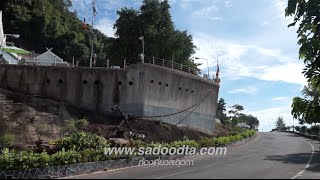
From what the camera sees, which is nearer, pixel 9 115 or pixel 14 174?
pixel 14 174

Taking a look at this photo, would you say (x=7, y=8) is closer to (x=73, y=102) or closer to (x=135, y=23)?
(x=135, y=23)

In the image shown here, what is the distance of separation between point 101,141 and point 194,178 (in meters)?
8.64

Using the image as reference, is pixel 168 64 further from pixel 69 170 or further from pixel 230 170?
pixel 69 170

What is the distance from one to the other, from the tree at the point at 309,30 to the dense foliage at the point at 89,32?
26.7 m

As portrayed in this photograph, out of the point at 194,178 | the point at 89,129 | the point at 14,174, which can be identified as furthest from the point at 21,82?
the point at 194,178

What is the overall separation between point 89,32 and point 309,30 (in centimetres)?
6920

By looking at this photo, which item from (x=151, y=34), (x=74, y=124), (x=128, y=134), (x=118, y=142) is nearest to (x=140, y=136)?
(x=128, y=134)

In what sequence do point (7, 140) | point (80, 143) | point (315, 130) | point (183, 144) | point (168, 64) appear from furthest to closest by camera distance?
1. point (315, 130)
2. point (168, 64)
3. point (183, 144)
4. point (7, 140)
5. point (80, 143)

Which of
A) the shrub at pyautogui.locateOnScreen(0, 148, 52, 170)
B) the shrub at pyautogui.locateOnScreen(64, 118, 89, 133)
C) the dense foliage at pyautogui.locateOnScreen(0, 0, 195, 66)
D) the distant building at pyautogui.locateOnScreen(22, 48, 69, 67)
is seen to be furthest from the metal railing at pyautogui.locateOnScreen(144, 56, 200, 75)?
the shrub at pyautogui.locateOnScreen(0, 148, 52, 170)

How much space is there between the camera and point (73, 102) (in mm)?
35250

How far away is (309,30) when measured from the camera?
18453mm

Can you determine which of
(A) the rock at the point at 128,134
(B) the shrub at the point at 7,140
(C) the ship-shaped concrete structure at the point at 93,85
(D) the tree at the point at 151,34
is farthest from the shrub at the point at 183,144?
(D) the tree at the point at 151,34

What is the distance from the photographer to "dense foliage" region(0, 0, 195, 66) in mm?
49531

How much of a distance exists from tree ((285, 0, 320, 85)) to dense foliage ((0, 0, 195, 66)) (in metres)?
26.7
